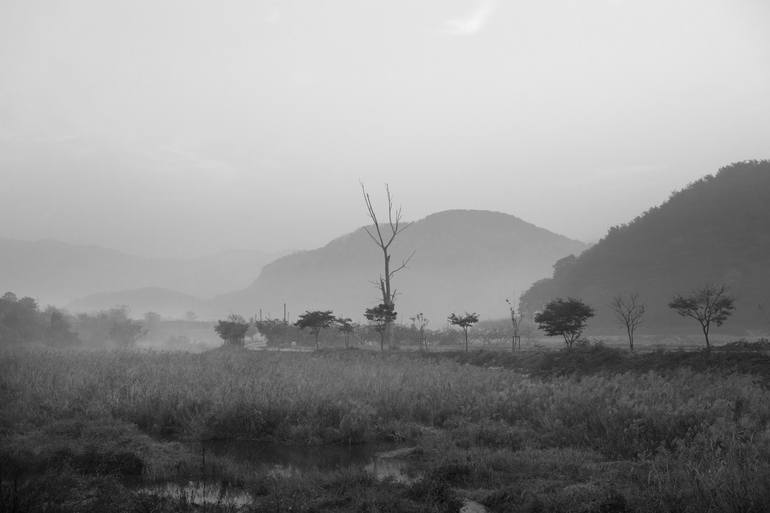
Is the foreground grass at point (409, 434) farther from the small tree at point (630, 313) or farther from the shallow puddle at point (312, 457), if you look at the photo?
the small tree at point (630, 313)

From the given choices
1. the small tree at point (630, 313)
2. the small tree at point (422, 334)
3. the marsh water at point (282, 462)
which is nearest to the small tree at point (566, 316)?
the small tree at point (630, 313)

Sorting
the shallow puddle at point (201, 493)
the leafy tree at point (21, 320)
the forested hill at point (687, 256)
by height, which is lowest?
the shallow puddle at point (201, 493)

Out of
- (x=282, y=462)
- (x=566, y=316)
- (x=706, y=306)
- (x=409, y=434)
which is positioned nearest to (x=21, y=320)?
(x=566, y=316)

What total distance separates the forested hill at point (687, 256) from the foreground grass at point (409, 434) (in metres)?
68.4

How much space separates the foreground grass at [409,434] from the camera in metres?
7.85

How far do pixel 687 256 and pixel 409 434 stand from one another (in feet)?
300

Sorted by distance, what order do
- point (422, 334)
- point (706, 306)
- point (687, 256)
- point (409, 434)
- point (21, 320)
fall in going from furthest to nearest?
point (687, 256) → point (21, 320) → point (422, 334) → point (706, 306) → point (409, 434)

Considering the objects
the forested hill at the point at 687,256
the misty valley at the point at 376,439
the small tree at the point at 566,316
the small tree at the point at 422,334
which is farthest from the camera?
the forested hill at the point at 687,256

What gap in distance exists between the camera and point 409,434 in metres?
13.6

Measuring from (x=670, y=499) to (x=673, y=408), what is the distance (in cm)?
679

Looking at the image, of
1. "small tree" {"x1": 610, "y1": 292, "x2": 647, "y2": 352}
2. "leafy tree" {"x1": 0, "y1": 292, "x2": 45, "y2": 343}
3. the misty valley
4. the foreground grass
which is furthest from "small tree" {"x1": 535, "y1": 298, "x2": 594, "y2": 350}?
"leafy tree" {"x1": 0, "y1": 292, "x2": 45, "y2": 343}

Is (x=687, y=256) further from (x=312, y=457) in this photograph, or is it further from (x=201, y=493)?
(x=201, y=493)

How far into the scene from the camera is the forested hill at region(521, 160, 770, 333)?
78.2 meters

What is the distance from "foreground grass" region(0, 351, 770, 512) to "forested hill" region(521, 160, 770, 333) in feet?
225
